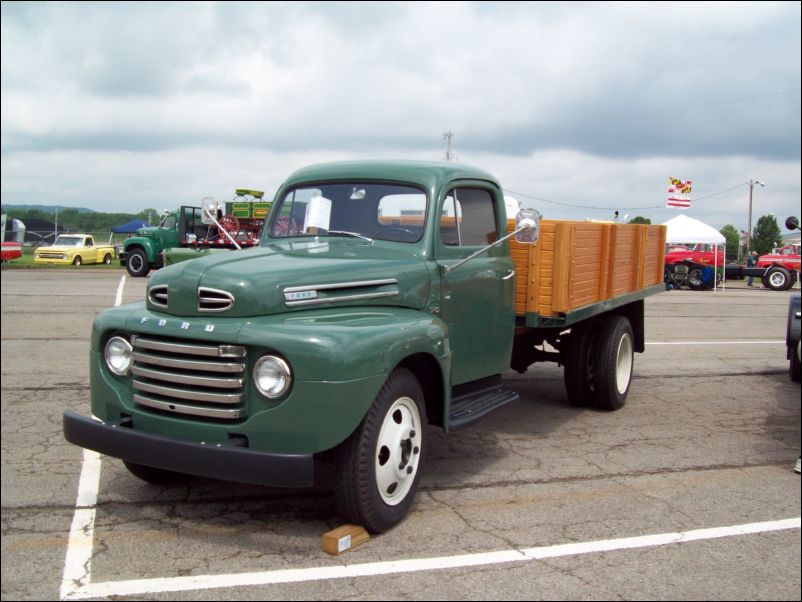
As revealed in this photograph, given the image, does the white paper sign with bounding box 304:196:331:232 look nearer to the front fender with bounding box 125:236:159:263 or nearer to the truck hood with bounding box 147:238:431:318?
the truck hood with bounding box 147:238:431:318

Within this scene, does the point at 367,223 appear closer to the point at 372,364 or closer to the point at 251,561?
the point at 372,364

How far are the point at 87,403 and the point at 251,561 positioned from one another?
3.66 meters

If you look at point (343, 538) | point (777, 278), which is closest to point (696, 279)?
point (777, 278)

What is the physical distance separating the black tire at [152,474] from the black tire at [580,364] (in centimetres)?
390

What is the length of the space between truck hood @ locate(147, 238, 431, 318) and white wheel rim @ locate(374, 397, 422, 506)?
0.69 meters

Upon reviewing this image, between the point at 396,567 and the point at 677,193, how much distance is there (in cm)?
2653

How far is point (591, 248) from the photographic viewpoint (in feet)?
21.4

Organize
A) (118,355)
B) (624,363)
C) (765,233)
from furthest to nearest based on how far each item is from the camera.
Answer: (765,233), (624,363), (118,355)

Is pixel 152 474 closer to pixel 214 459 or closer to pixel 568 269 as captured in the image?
pixel 214 459

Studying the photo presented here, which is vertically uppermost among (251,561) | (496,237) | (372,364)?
(496,237)

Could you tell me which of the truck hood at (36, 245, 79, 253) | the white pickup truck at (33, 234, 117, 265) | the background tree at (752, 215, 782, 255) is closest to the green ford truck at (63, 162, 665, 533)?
the white pickup truck at (33, 234, 117, 265)

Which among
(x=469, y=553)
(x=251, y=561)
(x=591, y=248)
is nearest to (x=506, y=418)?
(x=591, y=248)

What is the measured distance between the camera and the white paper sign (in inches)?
209

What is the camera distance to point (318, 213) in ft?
17.5
